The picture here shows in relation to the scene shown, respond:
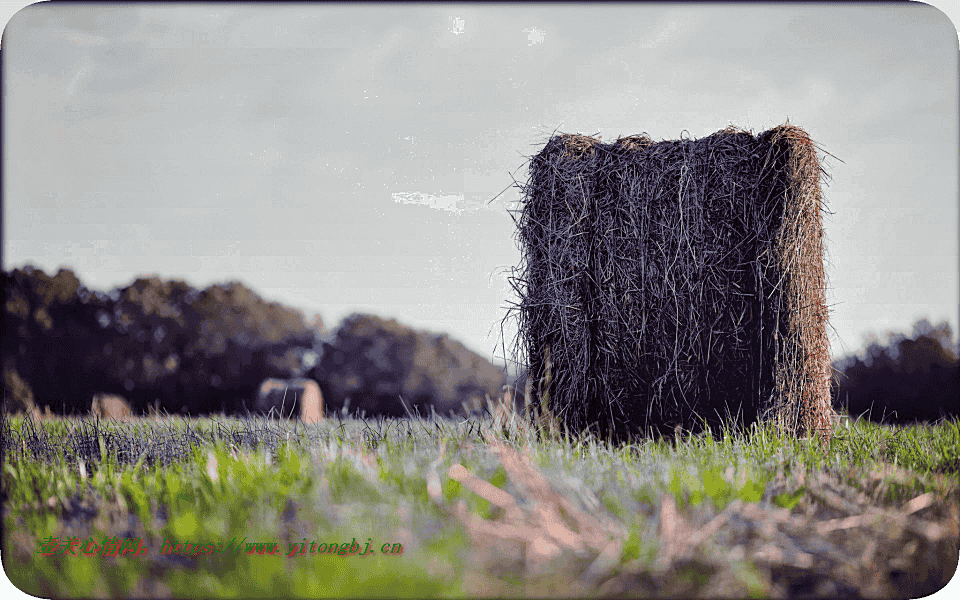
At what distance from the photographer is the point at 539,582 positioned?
142 cm

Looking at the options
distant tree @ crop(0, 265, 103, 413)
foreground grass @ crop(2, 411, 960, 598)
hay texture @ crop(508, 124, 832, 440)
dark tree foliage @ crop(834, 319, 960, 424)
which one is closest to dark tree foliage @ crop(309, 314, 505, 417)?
distant tree @ crop(0, 265, 103, 413)

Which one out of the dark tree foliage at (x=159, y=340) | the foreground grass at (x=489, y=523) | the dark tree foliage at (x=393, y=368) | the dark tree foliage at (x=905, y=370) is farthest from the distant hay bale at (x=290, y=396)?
the dark tree foliage at (x=905, y=370)

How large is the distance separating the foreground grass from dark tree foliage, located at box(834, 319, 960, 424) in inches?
184

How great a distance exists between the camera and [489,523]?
1.59m

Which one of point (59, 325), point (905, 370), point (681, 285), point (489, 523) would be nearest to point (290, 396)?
point (681, 285)

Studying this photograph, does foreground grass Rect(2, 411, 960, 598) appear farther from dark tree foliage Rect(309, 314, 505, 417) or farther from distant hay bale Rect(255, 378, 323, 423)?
dark tree foliage Rect(309, 314, 505, 417)

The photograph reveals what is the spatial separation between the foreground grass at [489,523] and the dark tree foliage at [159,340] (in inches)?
401

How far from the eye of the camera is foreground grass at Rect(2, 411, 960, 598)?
1455mm

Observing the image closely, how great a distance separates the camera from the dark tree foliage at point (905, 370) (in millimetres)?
6559

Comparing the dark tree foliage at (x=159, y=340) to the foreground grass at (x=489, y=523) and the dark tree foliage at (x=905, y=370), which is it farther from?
the dark tree foliage at (x=905, y=370)

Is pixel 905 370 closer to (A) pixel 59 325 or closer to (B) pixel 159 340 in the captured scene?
(B) pixel 159 340

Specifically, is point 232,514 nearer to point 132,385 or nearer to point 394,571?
point 394,571

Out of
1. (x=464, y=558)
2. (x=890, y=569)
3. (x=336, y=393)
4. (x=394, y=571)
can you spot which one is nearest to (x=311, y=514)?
(x=394, y=571)

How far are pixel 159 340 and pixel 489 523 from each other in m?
14.5
